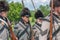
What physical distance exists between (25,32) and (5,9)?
1576 millimetres

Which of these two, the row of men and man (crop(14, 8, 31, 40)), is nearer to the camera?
the row of men

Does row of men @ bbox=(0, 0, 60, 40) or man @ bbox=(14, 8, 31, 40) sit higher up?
row of men @ bbox=(0, 0, 60, 40)

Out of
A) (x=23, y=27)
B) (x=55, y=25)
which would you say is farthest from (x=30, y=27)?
(x=23, y=27)

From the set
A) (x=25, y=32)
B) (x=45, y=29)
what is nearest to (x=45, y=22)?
(x=45, y=29)


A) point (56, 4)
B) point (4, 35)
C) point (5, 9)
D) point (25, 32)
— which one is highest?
point (56, 4)

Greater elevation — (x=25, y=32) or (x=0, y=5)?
(x=0, y=5)

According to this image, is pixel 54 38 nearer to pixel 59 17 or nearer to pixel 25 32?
pixel 59 17

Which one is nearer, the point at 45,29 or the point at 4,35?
the point at 45,29

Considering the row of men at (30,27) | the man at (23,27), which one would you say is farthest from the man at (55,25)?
the man at (23,27)

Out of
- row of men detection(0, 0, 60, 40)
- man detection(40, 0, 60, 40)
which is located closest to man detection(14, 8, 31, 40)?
row of men detection(0, 0, 60, 40)

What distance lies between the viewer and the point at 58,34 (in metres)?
3.09

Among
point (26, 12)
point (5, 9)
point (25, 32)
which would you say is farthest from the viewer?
point (26, 12)

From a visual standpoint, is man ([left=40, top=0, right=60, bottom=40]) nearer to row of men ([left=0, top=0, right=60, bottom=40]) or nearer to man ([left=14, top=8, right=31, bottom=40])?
row of men ([left=0, top=0, right=60, bottom=40])

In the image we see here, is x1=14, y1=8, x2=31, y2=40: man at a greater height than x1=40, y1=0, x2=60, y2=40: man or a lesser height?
lesser
